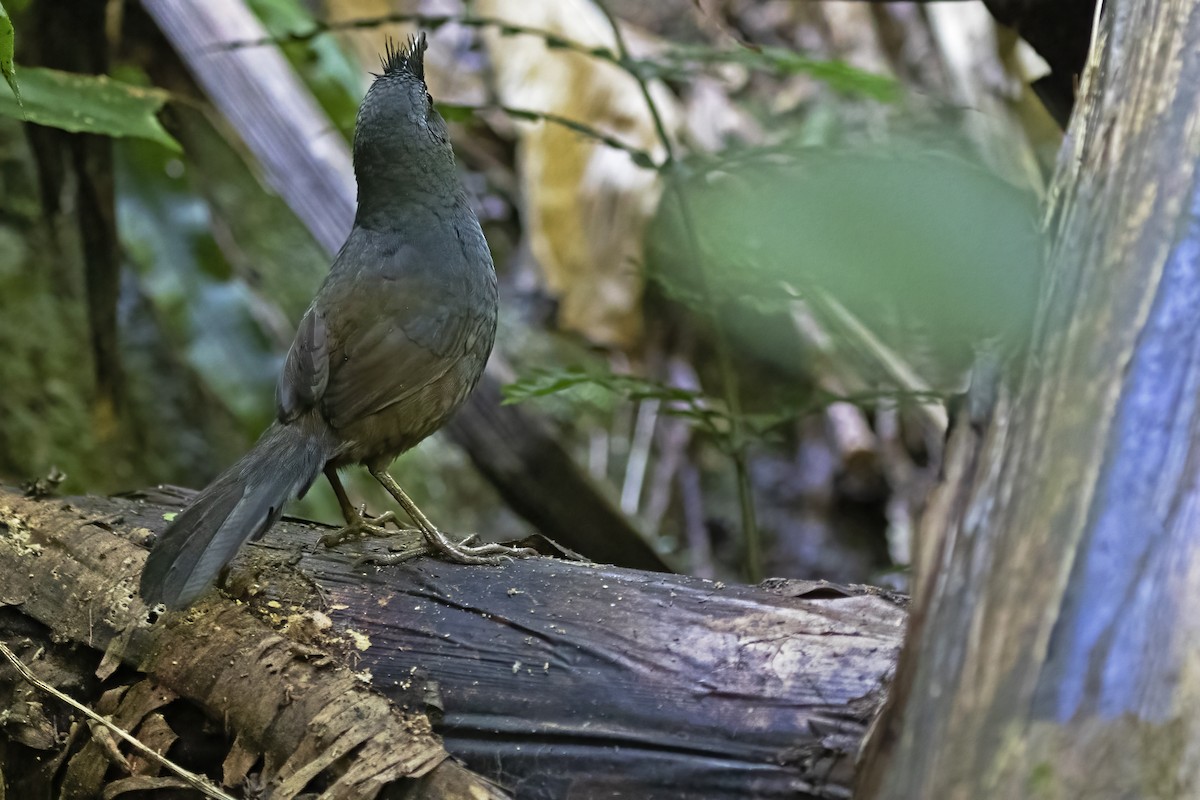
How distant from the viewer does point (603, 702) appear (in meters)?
1.61

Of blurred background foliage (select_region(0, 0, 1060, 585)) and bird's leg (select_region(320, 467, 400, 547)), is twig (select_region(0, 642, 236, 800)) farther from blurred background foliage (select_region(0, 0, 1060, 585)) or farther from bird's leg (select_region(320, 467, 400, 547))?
blurred background foliage (select_region(0, 0, 1060, 585))

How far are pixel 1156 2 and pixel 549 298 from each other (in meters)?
4.19

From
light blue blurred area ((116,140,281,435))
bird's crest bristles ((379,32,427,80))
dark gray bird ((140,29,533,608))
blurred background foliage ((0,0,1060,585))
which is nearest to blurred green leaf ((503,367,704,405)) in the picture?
blurred background foliage ((0,0,1060,585))

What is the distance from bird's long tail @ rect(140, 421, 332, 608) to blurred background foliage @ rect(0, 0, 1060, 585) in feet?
2.22

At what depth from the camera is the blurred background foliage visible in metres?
3.31

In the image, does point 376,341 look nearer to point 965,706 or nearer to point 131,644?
point 131,644

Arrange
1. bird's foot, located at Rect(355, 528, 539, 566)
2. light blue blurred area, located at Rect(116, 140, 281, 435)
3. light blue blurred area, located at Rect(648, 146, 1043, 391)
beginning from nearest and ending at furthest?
light blue blurred area, located at Rect(648, 146, 1043, 391), bird's foot, located at Rect(355, 528, 539, 566), light blue blurred area, located at Rect(116, 140, 281, 435)

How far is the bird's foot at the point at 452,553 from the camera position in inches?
81.5

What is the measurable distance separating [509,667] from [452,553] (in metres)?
0.43

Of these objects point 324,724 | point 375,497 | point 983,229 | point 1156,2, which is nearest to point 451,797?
point 324,724

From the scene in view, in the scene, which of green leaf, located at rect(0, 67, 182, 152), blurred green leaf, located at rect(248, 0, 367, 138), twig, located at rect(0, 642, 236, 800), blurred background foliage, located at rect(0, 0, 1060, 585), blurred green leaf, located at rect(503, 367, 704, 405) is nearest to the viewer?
twig, located at rect(0, 642, 236, 800)

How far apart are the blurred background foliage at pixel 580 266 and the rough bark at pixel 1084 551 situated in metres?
1.43

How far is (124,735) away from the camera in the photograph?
1.70 meters

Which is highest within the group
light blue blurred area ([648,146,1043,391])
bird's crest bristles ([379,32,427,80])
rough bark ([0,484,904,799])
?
bird's crest bristles ([379,32,427,80])
